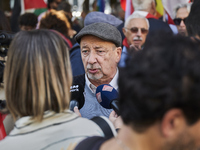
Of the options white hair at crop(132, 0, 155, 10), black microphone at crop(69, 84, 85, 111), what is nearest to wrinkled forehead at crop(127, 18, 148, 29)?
white hair at crop(132, 0, 155, 10)

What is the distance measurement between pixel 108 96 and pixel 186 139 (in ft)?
3.43

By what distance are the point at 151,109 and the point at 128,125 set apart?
0.50 feet

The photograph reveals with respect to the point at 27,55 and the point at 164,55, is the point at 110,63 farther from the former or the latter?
the point at 164,55

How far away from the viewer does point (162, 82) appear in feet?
3.11

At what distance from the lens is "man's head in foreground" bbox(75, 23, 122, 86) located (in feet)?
9.56

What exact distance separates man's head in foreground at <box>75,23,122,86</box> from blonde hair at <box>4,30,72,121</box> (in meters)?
1.35

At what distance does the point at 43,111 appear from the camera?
4.92ft

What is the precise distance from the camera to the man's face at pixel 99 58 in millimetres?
2957

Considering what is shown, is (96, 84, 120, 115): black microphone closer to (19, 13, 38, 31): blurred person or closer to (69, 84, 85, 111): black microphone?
(69, 84, 85, 111): black microphone

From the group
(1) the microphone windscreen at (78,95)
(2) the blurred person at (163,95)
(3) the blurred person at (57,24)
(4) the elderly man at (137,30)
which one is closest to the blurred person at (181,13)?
(4) the elderly man at (137,30)

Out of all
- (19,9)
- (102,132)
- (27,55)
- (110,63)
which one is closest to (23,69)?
(27,55)

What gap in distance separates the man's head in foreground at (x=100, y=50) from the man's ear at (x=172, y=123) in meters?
1.94

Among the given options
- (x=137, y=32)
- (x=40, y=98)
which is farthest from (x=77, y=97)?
(x=137, y=32)

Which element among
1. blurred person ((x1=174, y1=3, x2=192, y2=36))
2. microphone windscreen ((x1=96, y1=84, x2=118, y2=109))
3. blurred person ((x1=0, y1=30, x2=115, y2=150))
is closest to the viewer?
blurred person ((x1=0, y1=30, x2=115, y2=150))
